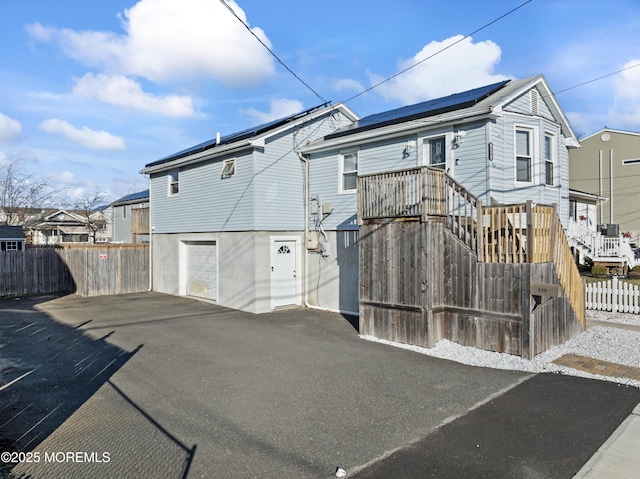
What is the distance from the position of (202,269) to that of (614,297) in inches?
505

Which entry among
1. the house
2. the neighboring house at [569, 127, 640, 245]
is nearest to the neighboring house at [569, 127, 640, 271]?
the neighboring house at [569, 127, 640, 245]

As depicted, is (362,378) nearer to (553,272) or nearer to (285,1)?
(553,272)

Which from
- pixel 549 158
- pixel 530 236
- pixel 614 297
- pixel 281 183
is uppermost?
pixel 549 158

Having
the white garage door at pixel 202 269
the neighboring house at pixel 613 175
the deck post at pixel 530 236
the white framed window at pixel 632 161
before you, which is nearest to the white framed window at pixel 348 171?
the white garage door at pixel 202 269

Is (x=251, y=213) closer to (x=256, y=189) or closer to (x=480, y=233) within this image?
(x=256, y=189)

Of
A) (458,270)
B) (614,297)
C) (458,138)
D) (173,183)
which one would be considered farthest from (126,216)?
(614,297)

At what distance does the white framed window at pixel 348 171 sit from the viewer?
1267 centimetres

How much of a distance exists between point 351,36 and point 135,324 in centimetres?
941

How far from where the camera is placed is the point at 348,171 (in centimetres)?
1282

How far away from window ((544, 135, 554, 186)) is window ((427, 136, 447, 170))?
9.27 ft

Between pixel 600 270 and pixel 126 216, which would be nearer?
pixel 600 270

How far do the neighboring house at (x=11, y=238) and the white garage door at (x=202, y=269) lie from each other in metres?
7.58

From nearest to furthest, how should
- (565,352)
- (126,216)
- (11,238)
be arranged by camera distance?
(565,352) → (11,238) → (126,216)

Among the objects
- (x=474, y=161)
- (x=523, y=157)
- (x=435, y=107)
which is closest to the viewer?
(x=474, y=161)
